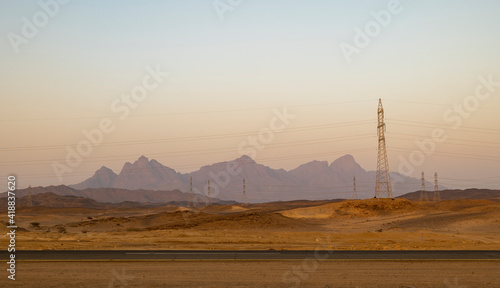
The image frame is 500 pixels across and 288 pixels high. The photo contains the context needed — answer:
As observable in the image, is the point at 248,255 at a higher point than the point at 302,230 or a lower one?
higher

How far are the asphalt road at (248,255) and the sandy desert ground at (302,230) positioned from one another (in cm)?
371

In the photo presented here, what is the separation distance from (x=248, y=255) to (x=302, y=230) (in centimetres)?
3143

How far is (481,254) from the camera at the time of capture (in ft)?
87.4

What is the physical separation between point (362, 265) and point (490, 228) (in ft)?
122

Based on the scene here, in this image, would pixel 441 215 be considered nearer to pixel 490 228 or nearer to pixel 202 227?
pixel 490 228

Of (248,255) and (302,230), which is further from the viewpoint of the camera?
(302,230)

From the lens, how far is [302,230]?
5697 centimetres

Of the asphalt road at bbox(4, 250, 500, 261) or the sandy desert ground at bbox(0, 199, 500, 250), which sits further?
the sandy desert ground at bbox(0, 199, 500, 250)

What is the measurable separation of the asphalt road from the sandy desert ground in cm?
371

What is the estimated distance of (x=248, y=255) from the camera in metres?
26.5

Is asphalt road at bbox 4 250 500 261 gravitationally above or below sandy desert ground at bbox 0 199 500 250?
above

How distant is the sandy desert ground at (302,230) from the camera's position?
1357 inches

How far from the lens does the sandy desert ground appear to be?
34469mm

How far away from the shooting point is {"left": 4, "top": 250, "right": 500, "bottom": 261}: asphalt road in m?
25.1
